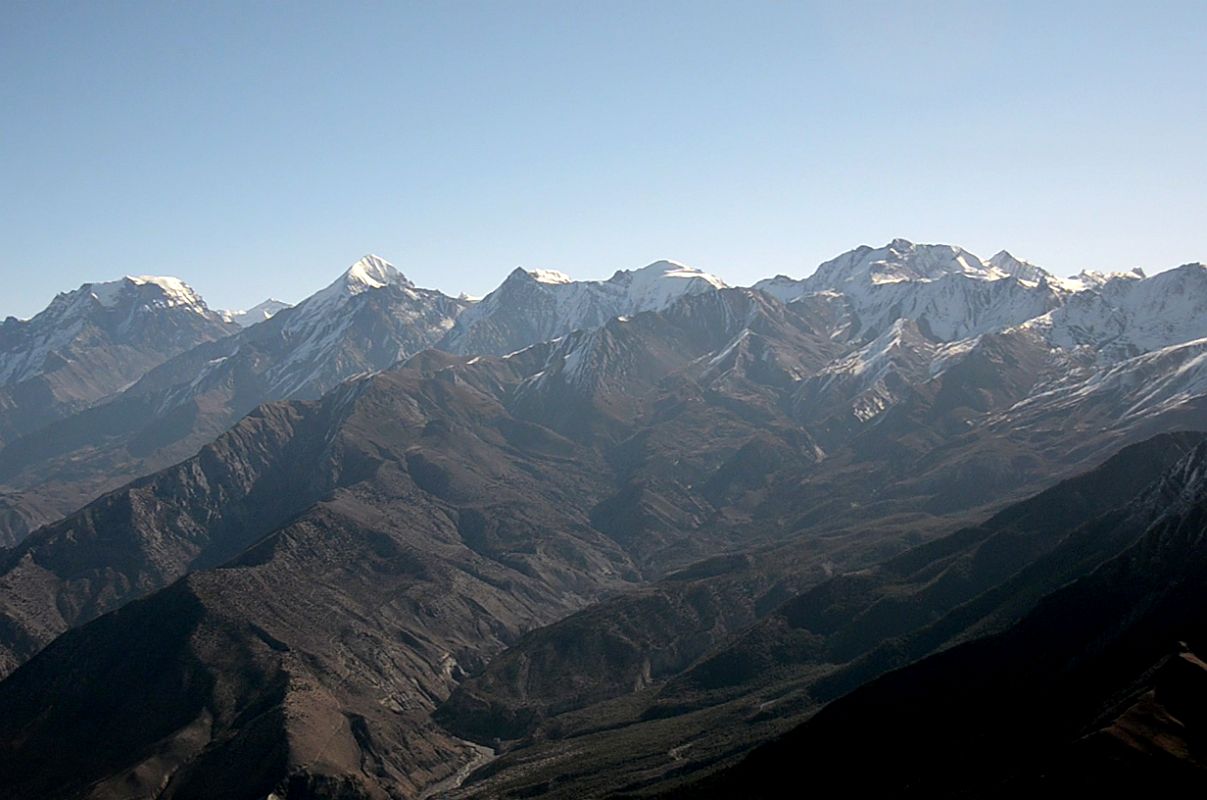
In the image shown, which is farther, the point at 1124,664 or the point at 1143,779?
the point at 1124,664

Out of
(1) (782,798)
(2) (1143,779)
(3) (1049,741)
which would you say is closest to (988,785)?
(3) (1049,741)

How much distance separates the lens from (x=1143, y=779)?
153125 mm

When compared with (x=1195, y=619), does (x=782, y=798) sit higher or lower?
lower

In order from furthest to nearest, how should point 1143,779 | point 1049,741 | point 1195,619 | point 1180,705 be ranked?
point 1195,619, point 1049,741, point 1180,705, point 1143,779

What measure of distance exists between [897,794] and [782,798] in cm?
2191

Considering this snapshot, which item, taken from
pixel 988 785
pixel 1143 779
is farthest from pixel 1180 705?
pixel 988 785

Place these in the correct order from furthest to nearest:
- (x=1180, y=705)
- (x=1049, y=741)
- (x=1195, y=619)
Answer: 1. (x=1195, y=619)
2. (x=1049, y=741)
3. (x=1180, y=705)

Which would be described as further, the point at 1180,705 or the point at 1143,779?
the point at 1180,705

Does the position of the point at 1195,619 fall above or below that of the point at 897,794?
above

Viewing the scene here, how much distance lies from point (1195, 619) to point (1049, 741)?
130 feet

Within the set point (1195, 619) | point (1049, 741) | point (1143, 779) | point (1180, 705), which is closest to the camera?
point (1143, 779)

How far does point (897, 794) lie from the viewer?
18438 centimetres

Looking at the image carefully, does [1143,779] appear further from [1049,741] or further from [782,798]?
[782,798]

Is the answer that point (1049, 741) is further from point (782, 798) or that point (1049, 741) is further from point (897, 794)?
point (782, 798)
